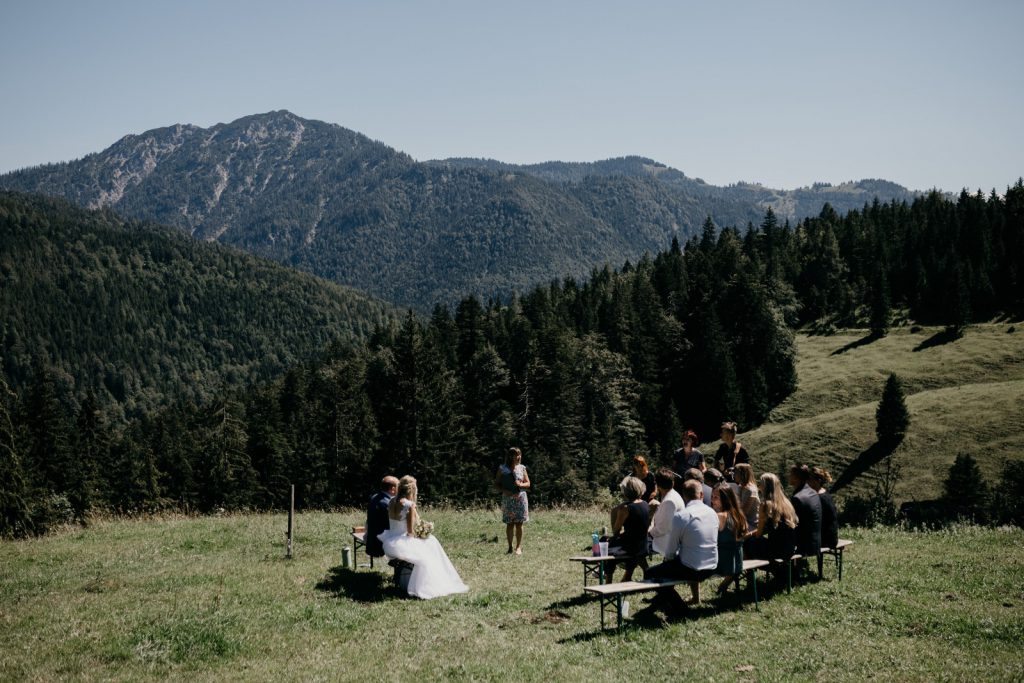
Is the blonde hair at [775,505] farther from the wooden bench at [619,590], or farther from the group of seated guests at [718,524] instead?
the wooden bench at [619,590]

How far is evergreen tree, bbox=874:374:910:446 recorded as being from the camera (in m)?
76.8

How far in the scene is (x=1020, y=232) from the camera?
114 meters

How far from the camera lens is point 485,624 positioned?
12375 millimetres

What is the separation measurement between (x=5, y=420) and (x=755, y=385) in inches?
3443

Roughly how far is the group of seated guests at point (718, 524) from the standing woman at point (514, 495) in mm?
4033

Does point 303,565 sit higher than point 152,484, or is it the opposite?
point 303,565

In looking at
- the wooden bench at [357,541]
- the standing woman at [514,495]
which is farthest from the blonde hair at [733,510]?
the wooden bench at [357,541]

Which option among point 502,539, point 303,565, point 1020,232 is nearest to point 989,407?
point 1020,232

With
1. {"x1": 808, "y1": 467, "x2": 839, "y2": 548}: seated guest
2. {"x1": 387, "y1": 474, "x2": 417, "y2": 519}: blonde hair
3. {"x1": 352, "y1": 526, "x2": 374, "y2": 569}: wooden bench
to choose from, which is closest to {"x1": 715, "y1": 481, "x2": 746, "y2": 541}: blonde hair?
{"x1": 808, "y1": 467, "x2": 839, "y2": 548}: seated guest

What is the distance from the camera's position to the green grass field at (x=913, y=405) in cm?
7206

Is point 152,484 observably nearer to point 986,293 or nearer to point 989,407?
point 989,407

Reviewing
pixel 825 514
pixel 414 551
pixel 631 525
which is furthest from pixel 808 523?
pixel 414 551

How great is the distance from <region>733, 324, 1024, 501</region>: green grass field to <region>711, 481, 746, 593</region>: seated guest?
2573 inches

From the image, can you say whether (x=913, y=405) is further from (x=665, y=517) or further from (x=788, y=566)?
(x=665, y=517)
